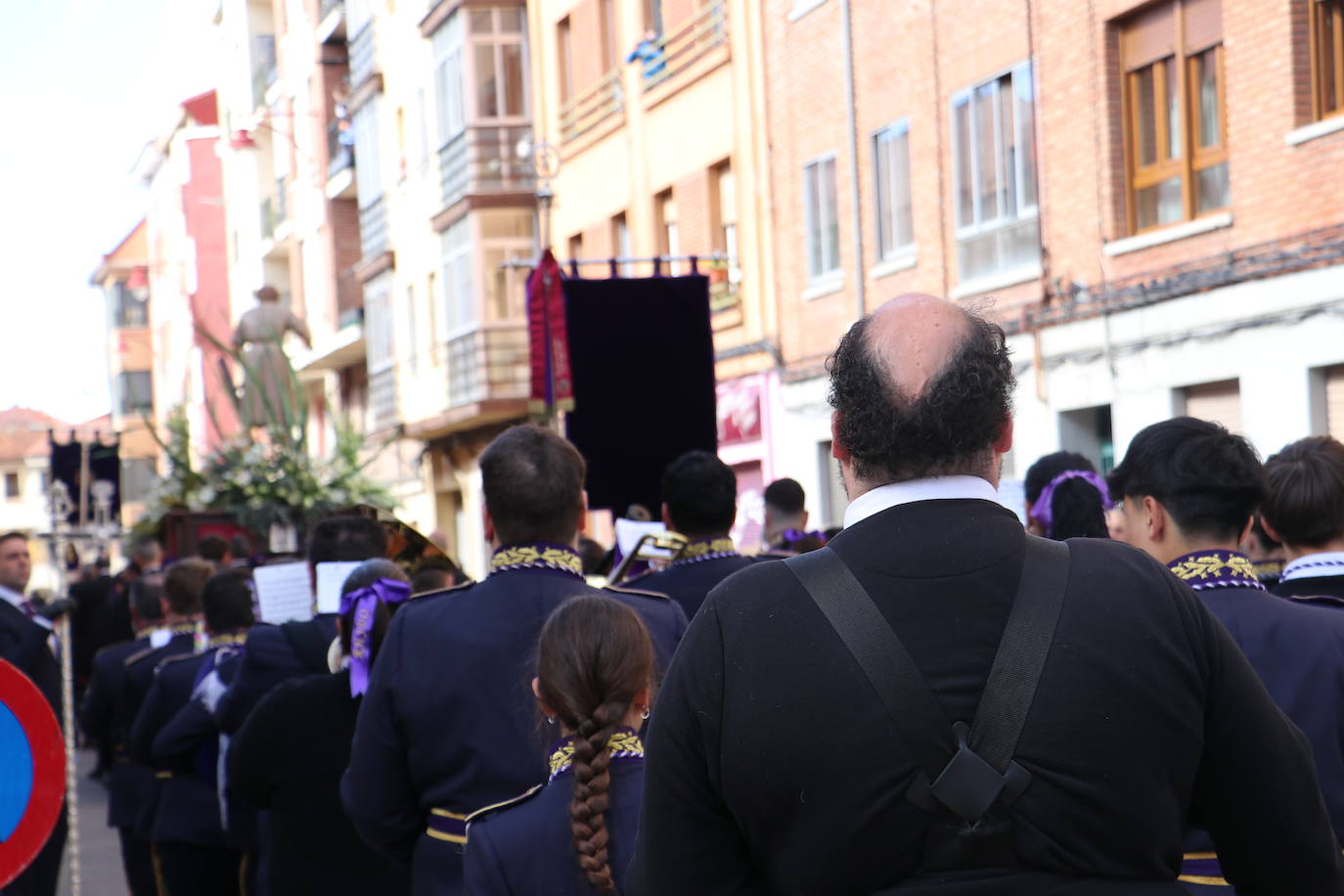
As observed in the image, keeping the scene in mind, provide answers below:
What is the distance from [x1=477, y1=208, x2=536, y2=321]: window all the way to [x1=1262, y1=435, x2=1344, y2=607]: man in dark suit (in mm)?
25928

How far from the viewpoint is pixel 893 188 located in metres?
19.2

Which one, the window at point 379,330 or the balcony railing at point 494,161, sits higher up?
the balcony railing at point 494,161

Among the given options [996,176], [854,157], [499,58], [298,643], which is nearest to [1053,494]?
[298,643]

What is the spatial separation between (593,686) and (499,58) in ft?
90.1

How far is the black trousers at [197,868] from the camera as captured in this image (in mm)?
7938

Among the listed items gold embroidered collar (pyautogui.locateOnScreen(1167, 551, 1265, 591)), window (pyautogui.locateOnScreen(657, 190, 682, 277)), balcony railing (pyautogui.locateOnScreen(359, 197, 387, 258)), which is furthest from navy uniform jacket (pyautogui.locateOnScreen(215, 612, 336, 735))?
balcony railing (pyautogui.locateOnScreen(359, 197, 387, 258))

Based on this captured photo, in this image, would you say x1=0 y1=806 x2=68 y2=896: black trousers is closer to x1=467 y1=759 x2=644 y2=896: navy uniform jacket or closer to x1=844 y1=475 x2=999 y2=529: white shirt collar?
x1=467 y1=759 x2=644 y2=896: navy uniform jacket

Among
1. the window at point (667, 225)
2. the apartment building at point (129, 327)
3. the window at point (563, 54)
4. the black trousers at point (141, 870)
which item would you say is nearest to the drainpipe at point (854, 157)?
the window at point (667, 225)

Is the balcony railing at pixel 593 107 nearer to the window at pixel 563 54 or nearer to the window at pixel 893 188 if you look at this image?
the window at pixel 563 54

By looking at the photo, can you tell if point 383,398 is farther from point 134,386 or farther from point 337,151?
point 134,386

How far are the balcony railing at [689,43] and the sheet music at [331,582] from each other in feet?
55.2

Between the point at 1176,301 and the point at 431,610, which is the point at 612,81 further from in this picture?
the point at 431,610

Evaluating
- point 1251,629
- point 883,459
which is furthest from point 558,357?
point 883,459

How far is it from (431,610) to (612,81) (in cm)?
2206
